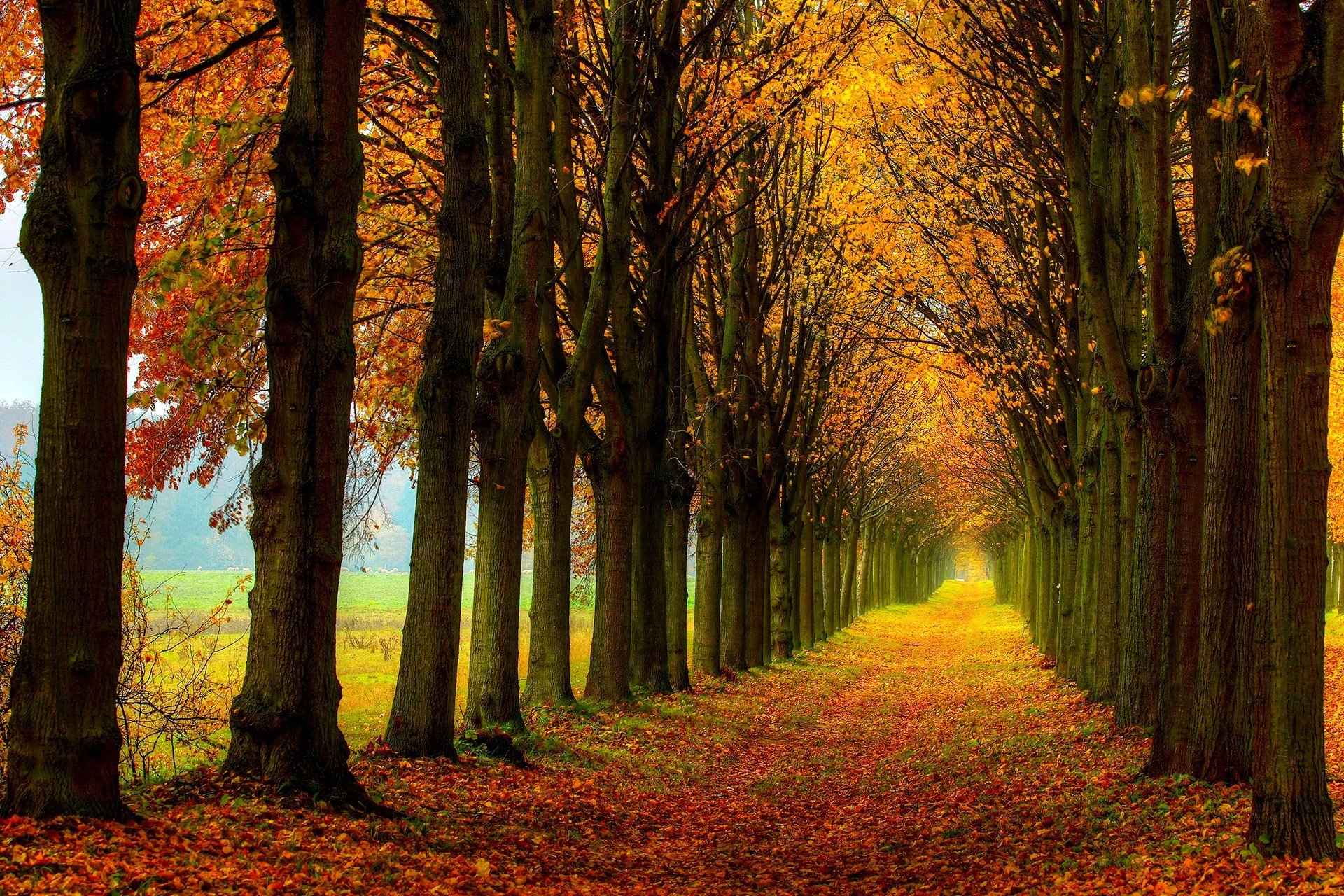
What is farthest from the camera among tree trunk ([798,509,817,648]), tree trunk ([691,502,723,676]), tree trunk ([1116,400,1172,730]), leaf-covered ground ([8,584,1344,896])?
tree trunk ([798,509,817,648])

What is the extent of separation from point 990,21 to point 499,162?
7.52 meters

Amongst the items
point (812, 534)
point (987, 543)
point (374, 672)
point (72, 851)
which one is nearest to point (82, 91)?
point (72, 851)

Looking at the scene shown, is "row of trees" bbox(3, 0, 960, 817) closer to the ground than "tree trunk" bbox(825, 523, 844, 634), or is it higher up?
higher up

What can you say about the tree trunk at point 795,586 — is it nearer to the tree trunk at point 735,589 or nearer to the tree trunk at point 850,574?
the tree trunk at point 735,589

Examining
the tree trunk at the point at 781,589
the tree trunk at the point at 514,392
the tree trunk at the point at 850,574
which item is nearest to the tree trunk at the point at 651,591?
the tree trunk at the point at 514,392

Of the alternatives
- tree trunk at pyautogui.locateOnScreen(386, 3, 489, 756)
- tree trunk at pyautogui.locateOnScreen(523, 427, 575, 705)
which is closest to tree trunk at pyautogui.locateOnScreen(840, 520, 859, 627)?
tree trunk at pyautogui.locateOnScreen(523, 427, 575, 705)

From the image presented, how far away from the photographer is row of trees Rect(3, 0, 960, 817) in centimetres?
493

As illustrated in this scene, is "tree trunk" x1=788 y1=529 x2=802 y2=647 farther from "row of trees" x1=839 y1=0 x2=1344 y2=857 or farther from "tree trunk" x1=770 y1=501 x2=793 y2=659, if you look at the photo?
"row of trees" x1=839 y1=0 x2=1344 y2=857

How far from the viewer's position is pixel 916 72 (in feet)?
45.6

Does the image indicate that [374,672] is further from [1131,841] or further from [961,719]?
[1131,841]

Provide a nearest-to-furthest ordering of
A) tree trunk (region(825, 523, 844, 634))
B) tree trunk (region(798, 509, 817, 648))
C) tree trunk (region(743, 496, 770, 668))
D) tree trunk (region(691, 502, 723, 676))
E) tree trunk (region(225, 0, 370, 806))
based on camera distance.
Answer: tree trunk (region(225, 0, 370, 806)), tree trunk (region(691, 502, 723, 676)), tree trunk (region(743, 496, 770, 668)), tree trunk (region(798, 509, 817, 648)), tree trunk (region(825, 523, 844, 634))

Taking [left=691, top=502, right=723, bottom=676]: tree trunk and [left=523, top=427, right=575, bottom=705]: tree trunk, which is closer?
[left=523, top=427, right=575, bottom=705]: tree trunk

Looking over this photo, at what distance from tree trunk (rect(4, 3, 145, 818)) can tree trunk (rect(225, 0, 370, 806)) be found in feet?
4.47

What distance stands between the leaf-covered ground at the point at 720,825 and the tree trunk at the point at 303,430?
378mm
